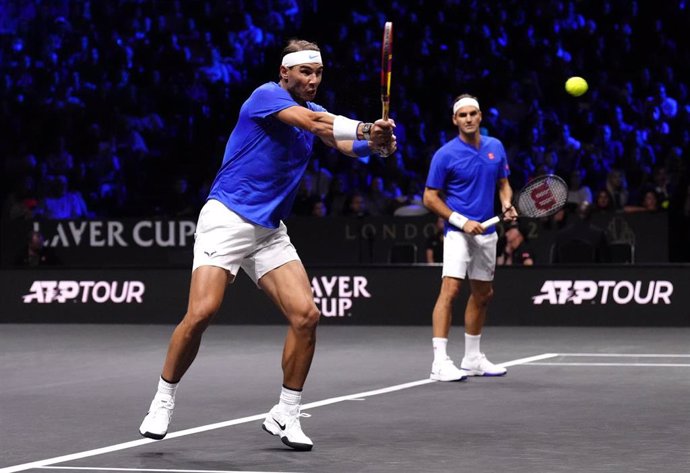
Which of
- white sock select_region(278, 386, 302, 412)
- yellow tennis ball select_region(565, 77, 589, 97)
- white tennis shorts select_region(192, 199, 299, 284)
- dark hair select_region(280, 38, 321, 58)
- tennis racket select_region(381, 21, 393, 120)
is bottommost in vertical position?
white sock select_region(278, 386, 302, 412)

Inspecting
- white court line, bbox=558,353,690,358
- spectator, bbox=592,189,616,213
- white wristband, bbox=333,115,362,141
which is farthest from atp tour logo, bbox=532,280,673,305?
white wristband, bbox=333,115,362,141

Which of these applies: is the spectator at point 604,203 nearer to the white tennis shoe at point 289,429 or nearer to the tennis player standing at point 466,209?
the tennis player standing at point 466,209

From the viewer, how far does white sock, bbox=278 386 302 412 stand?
6.36m

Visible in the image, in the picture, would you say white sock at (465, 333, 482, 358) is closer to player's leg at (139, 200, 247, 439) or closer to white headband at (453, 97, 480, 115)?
white headband at (453, 97, 480, 115)

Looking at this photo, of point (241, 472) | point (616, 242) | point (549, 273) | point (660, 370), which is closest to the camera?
point (241, 472)

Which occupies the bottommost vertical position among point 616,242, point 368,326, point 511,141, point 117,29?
point 368,326

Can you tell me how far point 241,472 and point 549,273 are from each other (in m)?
9.30

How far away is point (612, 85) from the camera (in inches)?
739

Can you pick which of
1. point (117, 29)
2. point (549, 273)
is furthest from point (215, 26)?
point (549, 273)

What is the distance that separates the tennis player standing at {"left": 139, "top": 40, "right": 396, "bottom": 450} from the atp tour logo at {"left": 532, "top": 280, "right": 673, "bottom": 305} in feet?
27.5

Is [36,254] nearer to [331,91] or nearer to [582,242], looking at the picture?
[331,91]

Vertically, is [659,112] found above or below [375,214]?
above

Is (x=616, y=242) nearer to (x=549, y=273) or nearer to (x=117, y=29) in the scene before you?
(x=549, y=273)

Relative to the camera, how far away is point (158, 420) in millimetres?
6285
